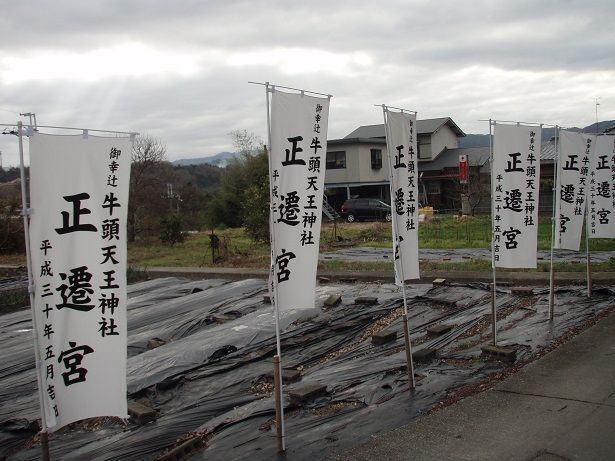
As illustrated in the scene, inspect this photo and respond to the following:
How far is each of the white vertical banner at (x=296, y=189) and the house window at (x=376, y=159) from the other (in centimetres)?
3455

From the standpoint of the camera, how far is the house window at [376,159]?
39812mm

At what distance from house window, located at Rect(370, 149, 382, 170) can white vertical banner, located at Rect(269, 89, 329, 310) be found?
34.6 metres

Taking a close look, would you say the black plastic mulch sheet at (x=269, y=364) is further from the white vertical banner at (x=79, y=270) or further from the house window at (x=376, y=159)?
the house window at (x=376, y=159)

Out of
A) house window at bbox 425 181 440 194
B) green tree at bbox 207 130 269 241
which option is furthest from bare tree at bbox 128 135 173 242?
house window at bbox 425 181 440 194

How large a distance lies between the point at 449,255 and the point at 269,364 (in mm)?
10799

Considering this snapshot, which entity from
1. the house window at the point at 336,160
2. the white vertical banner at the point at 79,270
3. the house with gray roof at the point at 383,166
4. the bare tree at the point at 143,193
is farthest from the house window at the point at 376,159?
the white vertical banner at the point at 79,270

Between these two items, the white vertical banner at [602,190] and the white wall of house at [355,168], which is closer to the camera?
the white vertical banner at [602,190]

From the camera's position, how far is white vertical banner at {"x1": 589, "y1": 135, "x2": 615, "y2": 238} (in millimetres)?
10359

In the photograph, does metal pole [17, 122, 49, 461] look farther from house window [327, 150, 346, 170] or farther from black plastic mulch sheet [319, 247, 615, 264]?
house window [327, 150, 346, 170]

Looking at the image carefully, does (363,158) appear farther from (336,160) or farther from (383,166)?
(383,166)

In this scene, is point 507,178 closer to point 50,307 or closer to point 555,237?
point 555,237

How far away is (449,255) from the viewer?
1730 cm

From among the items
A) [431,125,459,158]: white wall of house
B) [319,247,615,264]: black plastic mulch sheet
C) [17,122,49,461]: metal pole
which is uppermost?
[431,125,459,158]: white wall of house

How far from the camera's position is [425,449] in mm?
5086
